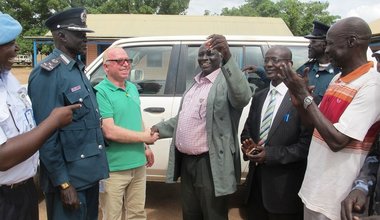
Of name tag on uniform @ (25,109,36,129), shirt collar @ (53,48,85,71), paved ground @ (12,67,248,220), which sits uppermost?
shirt collar @ (53,48,85,71)

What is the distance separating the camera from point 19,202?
1.90m

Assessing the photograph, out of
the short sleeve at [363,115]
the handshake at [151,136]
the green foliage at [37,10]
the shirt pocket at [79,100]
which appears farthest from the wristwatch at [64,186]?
the green foliage at [37,10]

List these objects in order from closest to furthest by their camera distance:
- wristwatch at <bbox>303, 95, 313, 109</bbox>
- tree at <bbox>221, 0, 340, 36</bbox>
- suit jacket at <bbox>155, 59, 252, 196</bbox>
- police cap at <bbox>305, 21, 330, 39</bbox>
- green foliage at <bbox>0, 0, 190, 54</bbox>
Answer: wristwatch at <bbox>303, 95, 313, 109</bbox> → suit jacket at <bbox>155, 59, 252, 196</bbox> → police cap at <bbox>305, 21, 330, 39</bbox> → tree at <bbox>221, 0, 340, 36</bbox> → green foliage at <bbox>0, 0, 190, 54</bbox>

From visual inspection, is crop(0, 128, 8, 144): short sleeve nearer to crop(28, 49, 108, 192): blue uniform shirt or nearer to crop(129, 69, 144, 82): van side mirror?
crop(28, 49, 108, 192): blue uniform shirt

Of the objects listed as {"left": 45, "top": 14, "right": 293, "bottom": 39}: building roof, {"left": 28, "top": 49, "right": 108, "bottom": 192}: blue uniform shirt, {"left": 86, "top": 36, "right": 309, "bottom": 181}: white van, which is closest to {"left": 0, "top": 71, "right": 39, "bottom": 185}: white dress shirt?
{"left": 28, "top": 49, "right": 108, "bottom": 192}: blue uniform shirt

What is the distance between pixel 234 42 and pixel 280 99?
61.8 inches

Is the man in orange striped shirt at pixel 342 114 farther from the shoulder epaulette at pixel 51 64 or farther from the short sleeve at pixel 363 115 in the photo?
the shoulder epaulette at pixel 51 64

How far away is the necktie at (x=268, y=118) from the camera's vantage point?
8.72ft

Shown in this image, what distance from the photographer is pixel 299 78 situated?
1891mm

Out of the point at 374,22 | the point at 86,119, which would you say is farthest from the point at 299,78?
the point at 374,22

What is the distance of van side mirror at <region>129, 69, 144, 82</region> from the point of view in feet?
13.3

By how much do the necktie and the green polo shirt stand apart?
1061 mm

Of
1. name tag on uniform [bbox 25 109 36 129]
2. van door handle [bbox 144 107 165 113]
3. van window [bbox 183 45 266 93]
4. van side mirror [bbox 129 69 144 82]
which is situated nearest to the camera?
name tag on uniform [bbox 25 109 36 129]

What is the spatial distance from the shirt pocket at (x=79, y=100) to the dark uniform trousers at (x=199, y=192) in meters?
0.90
